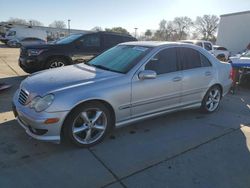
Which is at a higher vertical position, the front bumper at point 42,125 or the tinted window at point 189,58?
the tinted window at point 189,58

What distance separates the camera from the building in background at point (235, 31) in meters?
20.0

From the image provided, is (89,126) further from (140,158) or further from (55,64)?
(55,64)

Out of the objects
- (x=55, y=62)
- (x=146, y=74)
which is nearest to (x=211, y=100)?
(x=146, y=74)

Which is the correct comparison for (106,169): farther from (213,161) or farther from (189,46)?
(189,46)

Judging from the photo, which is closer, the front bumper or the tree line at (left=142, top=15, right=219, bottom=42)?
the front bumper

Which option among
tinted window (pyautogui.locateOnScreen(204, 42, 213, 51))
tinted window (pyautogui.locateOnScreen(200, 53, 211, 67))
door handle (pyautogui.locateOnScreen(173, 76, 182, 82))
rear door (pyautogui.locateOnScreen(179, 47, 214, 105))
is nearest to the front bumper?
door handle (pyautogui.locateOnScreen(173, 76, 182, 82))

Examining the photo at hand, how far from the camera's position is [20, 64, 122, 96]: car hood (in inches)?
131

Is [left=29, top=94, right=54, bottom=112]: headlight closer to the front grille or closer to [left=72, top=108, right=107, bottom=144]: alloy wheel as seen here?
the front grille

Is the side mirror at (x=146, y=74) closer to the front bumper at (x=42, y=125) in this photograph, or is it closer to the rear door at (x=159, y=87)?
the rear door at (x=159, y=87)

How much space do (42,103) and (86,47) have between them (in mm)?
5520

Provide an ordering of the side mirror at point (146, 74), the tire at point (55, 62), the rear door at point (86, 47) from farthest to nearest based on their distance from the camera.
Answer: the rear door at point (86, 47) → the tire at point (55, 62) → the side mirror at point (146, 74)

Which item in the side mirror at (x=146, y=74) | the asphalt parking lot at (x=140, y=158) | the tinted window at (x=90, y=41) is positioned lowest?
the asphalt parking lot at (x=140, y=158)

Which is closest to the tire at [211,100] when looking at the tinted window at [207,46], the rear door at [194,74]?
the rear door at [194,74]

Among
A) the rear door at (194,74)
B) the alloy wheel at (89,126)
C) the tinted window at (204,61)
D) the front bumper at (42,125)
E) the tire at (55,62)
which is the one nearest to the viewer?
the front bumper at (42,125)
